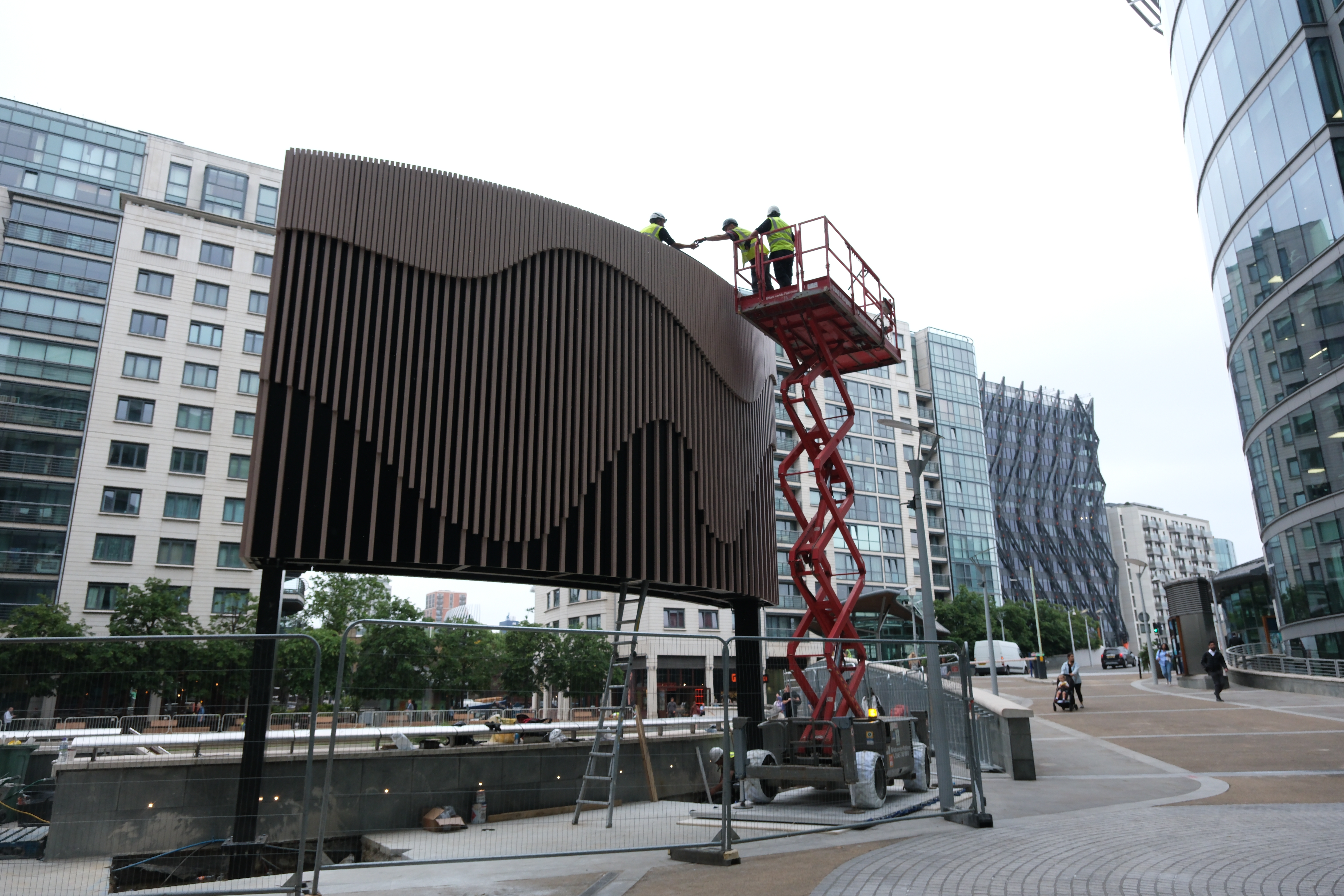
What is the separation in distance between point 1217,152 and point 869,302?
25.3 meters

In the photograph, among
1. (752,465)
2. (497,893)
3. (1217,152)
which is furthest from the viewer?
(1217,152)

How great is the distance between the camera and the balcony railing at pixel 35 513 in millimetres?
48844

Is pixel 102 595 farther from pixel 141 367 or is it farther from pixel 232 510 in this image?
pixel 141 367

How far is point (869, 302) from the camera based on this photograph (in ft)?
64.1

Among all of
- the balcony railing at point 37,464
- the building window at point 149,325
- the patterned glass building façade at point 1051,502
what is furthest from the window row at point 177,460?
the patterned glass building façade at point 1051,502

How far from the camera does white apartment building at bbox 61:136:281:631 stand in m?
49.1

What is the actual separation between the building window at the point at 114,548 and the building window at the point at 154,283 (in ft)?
50.7

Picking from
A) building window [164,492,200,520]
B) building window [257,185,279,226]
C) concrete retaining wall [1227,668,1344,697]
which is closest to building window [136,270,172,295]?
building window [257,185,279,226]

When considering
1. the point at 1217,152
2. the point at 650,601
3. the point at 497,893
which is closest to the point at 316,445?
the point at 497,893

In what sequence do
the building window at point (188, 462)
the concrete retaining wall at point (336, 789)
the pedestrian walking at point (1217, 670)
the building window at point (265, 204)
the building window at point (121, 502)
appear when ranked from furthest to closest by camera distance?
the building window at point (265, 204) → the building window at point (188, 462) → the building window at point (121, 502) → the pedestrian walking at point (1217, 670) → the concrete retaining wall at point (336, 789)

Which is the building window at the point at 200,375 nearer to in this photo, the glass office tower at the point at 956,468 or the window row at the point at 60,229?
the window row at the point at 60,229

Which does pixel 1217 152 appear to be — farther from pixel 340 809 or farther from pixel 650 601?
pixel 650 601

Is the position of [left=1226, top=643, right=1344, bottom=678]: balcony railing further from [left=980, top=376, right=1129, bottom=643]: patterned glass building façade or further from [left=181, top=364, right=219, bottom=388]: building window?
[left=980, top=376, right=1129, bottom=643]: patterned glass building façade

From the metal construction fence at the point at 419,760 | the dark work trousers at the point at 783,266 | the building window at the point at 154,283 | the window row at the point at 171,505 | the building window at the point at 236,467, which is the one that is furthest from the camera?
the building window at the point at 154,283
